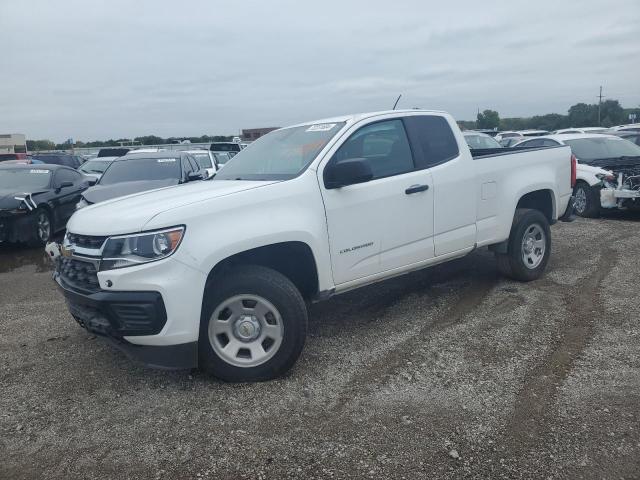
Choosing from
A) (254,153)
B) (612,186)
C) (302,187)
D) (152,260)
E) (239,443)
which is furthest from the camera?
(612,186)

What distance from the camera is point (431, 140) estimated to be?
5344 mm

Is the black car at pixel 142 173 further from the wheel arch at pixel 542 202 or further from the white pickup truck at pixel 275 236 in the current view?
the wheel arch at pixel 542 202

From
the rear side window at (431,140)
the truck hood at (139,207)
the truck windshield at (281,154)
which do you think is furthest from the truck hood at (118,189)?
the rear side window at (431,140)

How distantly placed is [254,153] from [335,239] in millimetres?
1520

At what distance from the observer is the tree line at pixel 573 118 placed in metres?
55.0

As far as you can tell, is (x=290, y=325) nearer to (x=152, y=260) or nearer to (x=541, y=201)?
(x=152, y=260)

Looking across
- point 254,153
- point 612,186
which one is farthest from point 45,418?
point 612,186

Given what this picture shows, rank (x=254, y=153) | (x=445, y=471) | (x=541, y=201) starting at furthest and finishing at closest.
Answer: (x=541, y=201), (x=254, y=153), (x=445, y=471)

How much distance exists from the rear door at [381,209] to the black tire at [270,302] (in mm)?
577

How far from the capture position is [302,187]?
4254mm

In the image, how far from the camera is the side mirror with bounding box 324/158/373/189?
4.25 metres

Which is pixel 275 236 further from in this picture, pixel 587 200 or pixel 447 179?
pixel 587 200

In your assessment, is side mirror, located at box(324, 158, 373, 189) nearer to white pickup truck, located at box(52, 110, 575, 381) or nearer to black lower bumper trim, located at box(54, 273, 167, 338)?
white pickup truck, located at box(52, 110, 575, 381)

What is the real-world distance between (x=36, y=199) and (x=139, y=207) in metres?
6.69
